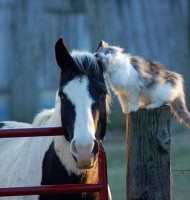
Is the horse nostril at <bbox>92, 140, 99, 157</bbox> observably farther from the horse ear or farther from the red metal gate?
the horse ear

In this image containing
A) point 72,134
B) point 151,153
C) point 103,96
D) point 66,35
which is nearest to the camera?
point 151,153

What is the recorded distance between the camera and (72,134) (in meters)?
4.21

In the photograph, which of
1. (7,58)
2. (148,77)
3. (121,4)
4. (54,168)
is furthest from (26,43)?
(54,168)

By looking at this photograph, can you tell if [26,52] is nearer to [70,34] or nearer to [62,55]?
[70,34]

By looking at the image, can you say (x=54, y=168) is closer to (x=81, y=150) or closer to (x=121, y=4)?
(x=81, y=150)

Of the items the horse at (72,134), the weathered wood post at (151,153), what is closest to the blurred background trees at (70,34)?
the horse at (72,134)

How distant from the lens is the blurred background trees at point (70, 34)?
14.1 m

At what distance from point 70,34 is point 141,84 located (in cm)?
800

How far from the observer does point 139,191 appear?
13.2 feet

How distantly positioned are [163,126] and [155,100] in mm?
2144

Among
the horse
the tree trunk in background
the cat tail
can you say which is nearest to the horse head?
the horse


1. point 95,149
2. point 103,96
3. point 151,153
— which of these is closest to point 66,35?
point 103,96

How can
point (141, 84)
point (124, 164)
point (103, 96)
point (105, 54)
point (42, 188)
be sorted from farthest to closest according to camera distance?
point (124, 164), point (141, 84), point (105, 54), point (103, 96), point (42, 188)

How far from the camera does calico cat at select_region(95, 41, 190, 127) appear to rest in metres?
5.62
